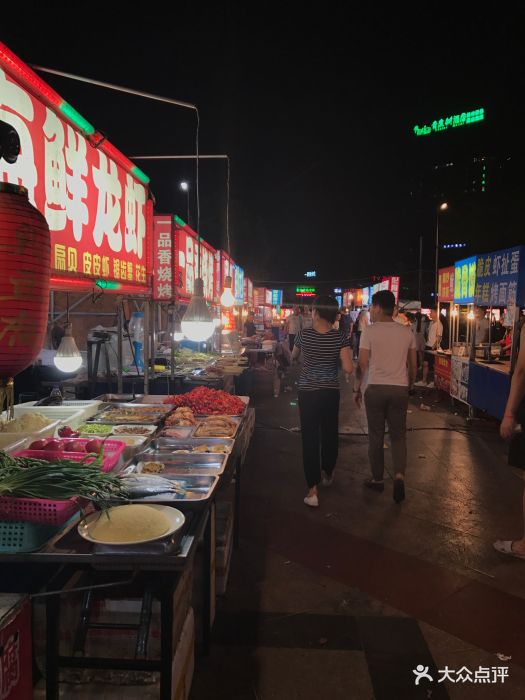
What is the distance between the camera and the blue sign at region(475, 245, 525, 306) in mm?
8641

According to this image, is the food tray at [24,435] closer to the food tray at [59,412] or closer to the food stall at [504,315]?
→ the food tray at [59,412]

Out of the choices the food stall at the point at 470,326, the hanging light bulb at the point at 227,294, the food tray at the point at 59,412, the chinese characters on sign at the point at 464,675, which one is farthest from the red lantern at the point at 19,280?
the hanging light bulb at the point at 227,294

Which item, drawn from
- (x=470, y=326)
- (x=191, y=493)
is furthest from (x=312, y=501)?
(x=470, y=326)

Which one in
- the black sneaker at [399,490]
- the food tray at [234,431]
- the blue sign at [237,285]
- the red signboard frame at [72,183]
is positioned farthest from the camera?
the blue sign at [237,285]

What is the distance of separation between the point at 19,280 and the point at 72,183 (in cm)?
219

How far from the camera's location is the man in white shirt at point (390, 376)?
594 centimetres

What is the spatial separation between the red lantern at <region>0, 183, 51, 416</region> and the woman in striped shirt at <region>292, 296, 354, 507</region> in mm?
3893

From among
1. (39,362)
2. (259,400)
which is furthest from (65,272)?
(259,400)

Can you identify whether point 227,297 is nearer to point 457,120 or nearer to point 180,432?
point 180,432

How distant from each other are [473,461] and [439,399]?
5651mm

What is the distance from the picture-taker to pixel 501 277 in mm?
9500

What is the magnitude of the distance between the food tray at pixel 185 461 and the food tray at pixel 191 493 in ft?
1.00

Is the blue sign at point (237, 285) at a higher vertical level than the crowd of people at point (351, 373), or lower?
higher

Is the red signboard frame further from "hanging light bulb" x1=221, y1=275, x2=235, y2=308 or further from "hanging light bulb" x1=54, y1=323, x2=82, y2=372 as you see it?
"hanging light bulb" x1=221, y1=275, x2=235, y2=308
